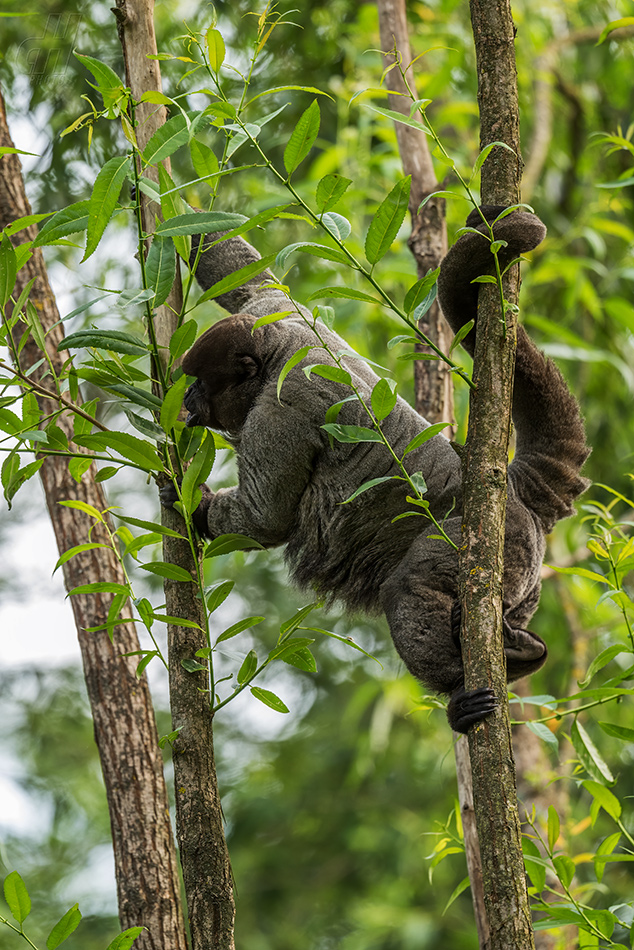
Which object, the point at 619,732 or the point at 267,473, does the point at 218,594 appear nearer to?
the point at 267,473

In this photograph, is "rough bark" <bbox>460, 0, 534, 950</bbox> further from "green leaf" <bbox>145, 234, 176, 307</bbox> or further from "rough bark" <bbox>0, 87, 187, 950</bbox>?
"rough bark" <bbox>0, 87, 187, 950</bbox>

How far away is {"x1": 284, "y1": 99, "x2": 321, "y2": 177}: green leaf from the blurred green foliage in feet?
6.35

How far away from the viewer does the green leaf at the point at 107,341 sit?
1.99 m

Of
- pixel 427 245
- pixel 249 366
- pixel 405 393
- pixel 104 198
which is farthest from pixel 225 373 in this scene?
pixel 405 393

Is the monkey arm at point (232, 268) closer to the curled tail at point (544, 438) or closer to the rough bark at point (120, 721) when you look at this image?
the rough bark at point (120, 721)

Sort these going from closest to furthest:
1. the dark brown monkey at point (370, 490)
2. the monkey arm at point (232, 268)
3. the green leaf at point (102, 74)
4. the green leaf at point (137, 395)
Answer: the green leaf at point (102, 74) < the green leaf at point (137, 395) < the dark brown monkey at point (370, 490) < the monkey arm at point (232, 268)

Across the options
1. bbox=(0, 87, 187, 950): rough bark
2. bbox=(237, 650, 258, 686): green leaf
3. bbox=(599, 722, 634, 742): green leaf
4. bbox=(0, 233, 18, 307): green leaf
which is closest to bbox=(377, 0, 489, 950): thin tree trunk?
bbox=(599, 722, 634, 742): green leaf

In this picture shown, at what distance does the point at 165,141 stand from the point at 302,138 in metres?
0.28

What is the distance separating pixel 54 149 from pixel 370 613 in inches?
128

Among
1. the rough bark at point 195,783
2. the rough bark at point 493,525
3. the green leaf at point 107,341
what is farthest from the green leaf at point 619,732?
the green leaf at point 107,341

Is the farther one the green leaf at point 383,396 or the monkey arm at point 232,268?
the monkey arm at point 232,268

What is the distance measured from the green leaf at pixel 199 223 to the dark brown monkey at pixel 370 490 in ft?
3.38

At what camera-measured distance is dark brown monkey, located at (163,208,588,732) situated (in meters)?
2.87

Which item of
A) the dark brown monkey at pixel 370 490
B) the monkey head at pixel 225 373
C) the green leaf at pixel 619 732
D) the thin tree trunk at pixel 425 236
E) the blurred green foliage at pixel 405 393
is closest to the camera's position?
the green leaf at pixel 619 732
